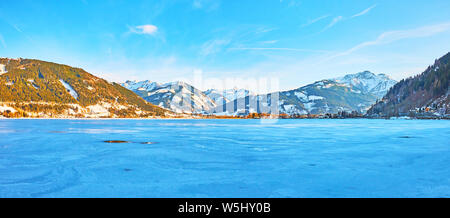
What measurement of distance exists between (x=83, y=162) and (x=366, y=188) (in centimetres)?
1874
